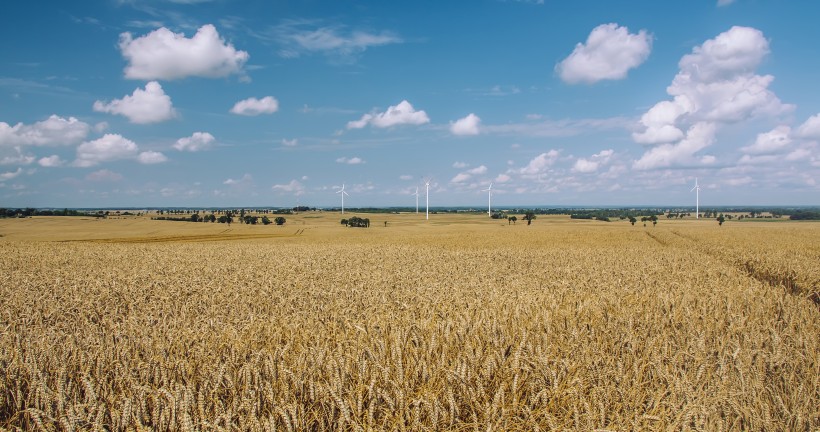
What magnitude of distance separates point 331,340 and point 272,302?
3347 millimetres

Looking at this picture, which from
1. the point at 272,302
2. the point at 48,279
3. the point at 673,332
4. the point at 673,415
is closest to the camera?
the point at 673,415

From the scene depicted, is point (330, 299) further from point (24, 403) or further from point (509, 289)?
point (24, 403)

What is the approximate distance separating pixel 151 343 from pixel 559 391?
4.26 meters

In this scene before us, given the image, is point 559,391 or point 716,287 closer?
point 559,391

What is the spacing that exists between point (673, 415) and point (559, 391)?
35.8 inches

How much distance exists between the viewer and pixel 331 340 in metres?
5.51

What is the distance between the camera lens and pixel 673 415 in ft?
12.5

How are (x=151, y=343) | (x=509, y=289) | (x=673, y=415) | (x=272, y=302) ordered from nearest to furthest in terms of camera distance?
(x=673, y=415), (x=151, y=343), (x=272, y=302), (x=509, y=289)

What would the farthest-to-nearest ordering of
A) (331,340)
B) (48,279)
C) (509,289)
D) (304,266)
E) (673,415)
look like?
(304,266) < (48,279) < (509,289) < (331,340) < (673,415)

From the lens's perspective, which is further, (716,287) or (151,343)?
(716,287)

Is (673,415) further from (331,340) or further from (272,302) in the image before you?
(272,302)

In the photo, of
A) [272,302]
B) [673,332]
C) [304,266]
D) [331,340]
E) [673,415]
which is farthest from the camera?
[304,266]

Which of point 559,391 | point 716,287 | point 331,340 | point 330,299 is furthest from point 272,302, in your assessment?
point 716,287

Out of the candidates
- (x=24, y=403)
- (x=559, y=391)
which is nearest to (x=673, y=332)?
(x=559, y=391)
